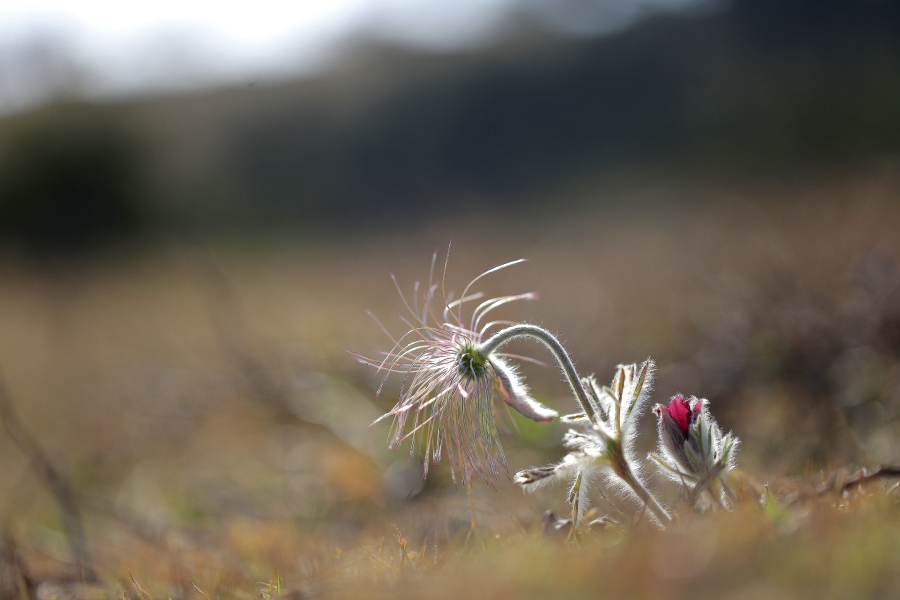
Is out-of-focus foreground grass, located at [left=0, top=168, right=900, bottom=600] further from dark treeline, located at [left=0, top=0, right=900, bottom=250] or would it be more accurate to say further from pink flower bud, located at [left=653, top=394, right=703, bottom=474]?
dark treeline, located at [left=0, top=0, right=900, bottom=250]

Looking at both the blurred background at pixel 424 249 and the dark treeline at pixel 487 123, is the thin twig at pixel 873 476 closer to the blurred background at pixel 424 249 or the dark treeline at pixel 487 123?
the blurred background at pixel 424 249

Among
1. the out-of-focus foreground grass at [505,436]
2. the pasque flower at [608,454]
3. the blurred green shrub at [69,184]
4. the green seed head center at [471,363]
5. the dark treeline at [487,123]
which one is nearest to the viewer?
the out-of-focus foreground grass at [505,436]

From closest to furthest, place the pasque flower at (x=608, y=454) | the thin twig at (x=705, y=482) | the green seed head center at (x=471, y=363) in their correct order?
1. the thin twig at (x=705, y=482)
2. the pasque flower at (x=608, y=454)
3. the green seed head center at (x=471, y=363)

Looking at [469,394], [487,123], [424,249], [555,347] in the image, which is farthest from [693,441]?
[487,123]

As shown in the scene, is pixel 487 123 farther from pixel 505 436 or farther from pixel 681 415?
pixel 681 415

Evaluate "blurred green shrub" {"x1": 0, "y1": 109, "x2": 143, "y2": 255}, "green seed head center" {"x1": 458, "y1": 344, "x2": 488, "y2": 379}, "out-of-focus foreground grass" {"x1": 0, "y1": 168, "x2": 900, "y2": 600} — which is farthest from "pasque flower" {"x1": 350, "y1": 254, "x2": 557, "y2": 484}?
"blurred green shrub" {"x1": 0, "y1": 109, "x2": 143, "y2": 255}

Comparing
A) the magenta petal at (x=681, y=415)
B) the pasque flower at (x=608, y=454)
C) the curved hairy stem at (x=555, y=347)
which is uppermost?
the curved hairy stem at (x=555, y=347)

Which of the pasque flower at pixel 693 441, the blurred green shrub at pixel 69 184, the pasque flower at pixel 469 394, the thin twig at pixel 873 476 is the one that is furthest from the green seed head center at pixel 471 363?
the blurred green shrub at pixel 69 184

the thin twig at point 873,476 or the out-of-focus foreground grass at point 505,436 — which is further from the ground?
the thin twig at point 873,476

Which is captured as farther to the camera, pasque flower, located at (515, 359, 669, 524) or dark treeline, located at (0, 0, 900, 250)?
dark treeline, located at (0, 0, 900, 250)
